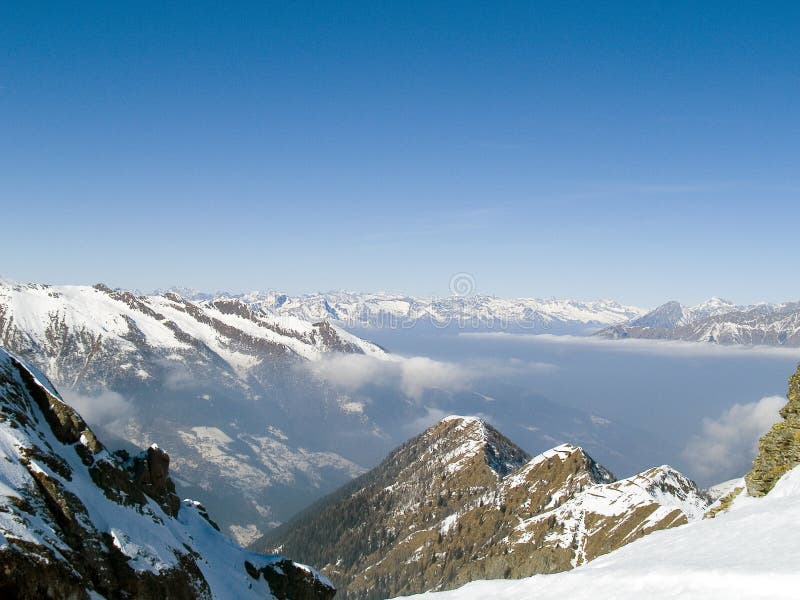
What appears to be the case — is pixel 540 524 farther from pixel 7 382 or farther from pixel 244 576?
pixel 7 382

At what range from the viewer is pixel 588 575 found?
2289 cm

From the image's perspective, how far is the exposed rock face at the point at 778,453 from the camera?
3300cm

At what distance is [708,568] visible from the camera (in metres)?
18.0

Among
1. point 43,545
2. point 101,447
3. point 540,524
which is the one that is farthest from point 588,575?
point 540,524

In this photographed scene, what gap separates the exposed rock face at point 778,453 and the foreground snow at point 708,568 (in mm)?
2864

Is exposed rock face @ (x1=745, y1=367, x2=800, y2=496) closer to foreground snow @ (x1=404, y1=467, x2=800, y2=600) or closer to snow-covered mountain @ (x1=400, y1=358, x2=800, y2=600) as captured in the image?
snow-covered mountain @ (x1=400, y1=358, x2=800, y2=600)

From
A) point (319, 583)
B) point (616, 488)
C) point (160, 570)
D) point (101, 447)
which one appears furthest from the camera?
point (616, 488)

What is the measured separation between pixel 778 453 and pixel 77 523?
54528 millimetres

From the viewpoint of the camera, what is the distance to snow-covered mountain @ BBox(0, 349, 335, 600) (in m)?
33.8

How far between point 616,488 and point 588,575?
174652 millimetres

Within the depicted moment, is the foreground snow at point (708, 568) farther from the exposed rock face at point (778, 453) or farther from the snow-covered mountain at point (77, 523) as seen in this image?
the snow-covered mountain at point (77, 523)

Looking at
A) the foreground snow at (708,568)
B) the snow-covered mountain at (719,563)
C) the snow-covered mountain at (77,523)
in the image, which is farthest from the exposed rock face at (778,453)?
the snow-covered mountain at (77,523)

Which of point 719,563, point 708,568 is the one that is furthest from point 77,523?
point 719,563

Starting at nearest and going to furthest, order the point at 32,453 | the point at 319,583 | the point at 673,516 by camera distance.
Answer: the point at 32,453 < the point at 319,583 < the point at 673,516
